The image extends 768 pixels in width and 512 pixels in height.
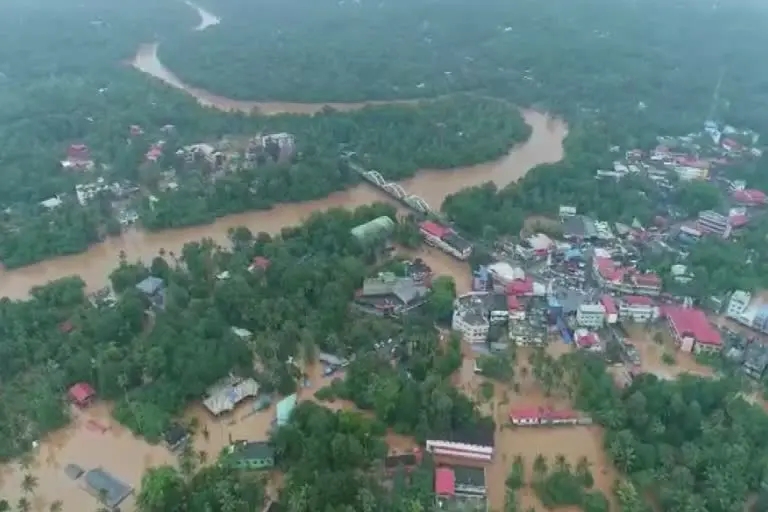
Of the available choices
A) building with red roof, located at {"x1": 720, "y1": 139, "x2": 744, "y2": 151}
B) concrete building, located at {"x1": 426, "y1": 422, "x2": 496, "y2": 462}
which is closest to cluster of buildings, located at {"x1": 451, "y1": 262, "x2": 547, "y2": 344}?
concrete building, located at {"x1": 426, "y1": 422, "x2": 496, "y2": 462}

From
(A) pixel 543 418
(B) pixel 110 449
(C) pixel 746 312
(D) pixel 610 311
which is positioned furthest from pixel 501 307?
(B) pixel 110 449

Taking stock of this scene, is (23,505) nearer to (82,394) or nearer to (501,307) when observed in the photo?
(82,394)

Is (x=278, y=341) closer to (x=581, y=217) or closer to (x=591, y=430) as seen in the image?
(x=591, y=430)

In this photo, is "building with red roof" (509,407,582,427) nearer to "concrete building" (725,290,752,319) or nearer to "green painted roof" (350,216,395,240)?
"concrete building" (725,290,752,319)

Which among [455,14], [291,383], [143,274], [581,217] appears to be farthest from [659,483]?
[455,14]

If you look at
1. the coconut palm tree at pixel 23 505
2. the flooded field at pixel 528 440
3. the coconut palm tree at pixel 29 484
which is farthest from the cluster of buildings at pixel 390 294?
the coconut palm tree at pixel 23 505

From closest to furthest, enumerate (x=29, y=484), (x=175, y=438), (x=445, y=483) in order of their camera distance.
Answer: (x=445, y=483) → (x=29, y=484) → (x=175, y=438)

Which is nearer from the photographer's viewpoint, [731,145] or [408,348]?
[408,348]
